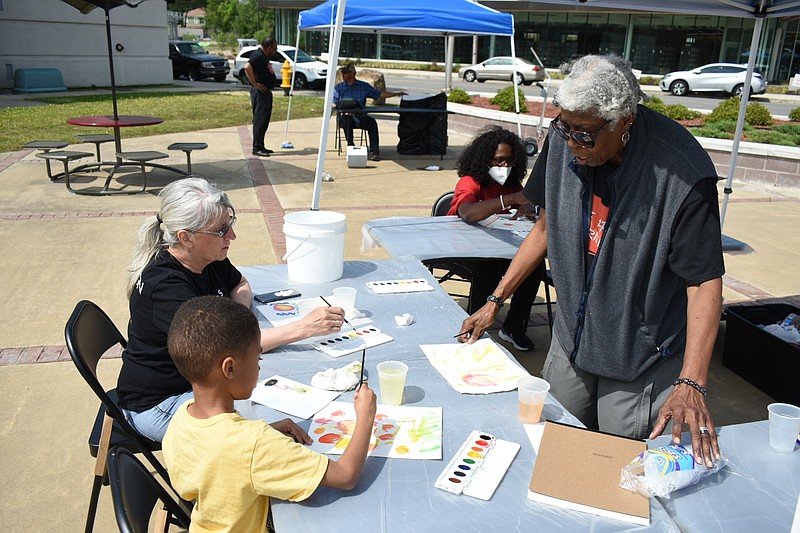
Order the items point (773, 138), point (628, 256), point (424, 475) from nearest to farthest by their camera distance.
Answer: point (424, 475)
point (628, 256)
point (773, 138)

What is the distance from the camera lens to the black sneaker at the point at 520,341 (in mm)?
4465

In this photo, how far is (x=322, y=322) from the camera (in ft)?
8.14

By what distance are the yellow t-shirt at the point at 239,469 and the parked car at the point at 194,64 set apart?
85.7ft

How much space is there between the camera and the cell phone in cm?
295

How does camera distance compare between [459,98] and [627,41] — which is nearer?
[459,98]

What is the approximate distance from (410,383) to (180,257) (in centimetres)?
102

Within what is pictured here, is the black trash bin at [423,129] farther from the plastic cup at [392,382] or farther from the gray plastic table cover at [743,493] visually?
the gray plastic table cover at [743,493]

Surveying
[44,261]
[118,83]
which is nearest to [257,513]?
[44,261]

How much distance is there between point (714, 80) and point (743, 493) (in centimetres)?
2729

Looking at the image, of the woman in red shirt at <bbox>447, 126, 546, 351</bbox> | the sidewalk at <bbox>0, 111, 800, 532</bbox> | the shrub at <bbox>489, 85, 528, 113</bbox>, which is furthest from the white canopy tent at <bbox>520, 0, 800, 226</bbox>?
the shrub at <bbox>489, 85, 528, 113</bbox>

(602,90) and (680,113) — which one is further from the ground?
(602,90)

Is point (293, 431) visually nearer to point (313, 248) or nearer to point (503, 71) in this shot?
point (313, 248)

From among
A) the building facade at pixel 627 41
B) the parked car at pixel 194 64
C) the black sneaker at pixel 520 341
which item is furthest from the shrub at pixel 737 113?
the building facade at pixel 627 41

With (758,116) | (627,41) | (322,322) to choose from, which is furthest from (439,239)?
(627,41)
